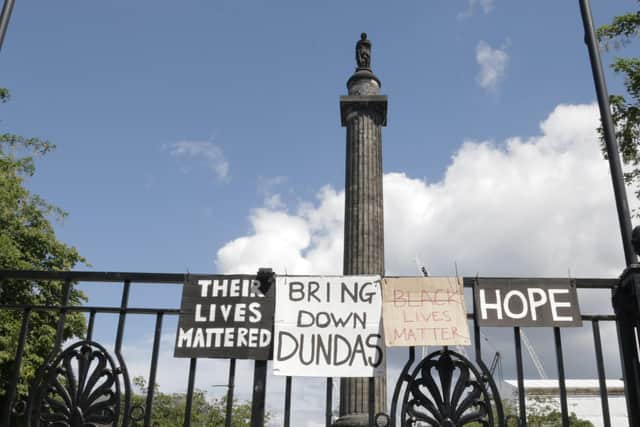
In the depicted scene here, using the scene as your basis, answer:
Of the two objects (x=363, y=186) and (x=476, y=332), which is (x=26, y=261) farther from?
(x=476, y=332)

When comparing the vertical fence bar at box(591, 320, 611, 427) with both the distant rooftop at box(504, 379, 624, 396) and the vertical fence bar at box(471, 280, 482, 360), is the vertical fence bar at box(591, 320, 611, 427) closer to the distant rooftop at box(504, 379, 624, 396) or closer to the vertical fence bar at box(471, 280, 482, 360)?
the vertical fence bar at box(471, 280, 482, 360)

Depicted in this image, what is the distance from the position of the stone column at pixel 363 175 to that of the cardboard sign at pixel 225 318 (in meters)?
11.5

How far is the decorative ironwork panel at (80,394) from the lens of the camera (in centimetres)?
527

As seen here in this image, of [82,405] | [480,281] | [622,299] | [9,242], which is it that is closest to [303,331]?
[480,281]

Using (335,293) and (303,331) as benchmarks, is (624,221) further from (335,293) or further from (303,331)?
(303,331)

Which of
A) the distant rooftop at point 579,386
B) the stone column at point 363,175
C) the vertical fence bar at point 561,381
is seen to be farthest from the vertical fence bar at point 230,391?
the distant rooftop at point 579,386

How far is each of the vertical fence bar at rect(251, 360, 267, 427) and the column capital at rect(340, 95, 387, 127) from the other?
15.9 metres

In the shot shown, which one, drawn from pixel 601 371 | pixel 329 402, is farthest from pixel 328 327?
pixel 601 371

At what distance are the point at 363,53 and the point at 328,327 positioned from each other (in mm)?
18067

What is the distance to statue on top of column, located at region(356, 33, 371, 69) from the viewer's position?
21828 millimetres

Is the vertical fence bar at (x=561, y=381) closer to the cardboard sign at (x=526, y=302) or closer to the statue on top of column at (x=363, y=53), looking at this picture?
the cardboard sign at (x=526, y=302)

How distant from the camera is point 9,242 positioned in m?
20.5

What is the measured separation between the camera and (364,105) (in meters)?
20.3

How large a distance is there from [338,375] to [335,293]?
0.77m
